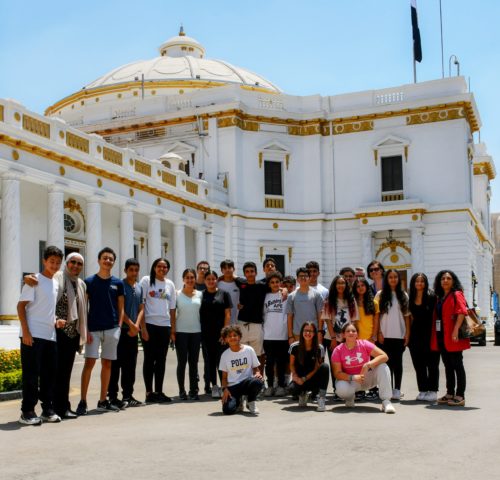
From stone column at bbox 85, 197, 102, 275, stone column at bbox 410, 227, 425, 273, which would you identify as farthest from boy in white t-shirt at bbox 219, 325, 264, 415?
Result: stone column at bbox 410, 227, 425, 273

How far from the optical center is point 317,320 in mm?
10539

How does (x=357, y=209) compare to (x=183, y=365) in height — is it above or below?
above

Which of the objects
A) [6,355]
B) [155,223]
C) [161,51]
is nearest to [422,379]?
[6,355]

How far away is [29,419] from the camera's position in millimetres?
7980

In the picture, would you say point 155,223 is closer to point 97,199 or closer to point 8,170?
point 97,199

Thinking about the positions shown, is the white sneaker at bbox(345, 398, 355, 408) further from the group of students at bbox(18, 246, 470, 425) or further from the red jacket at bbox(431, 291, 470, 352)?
the red jacket at bbox(431, 291, 470, 352)

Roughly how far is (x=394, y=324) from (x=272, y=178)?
2579cm

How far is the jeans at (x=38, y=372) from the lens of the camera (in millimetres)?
8102

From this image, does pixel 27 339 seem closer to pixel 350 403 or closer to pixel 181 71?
pixel 350 403

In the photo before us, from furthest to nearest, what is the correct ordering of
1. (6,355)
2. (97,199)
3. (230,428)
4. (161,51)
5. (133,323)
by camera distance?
(161,51)
(97,199)
(6,355)
(133,323)
(230,428)

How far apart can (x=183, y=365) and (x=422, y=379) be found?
10.8 feet

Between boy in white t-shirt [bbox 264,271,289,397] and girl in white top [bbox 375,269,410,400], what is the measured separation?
1.43 meters

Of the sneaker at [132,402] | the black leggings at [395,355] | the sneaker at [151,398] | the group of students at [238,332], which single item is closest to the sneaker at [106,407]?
the group of students at [238,332]

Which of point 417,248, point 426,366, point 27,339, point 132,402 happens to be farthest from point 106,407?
point 417,248
